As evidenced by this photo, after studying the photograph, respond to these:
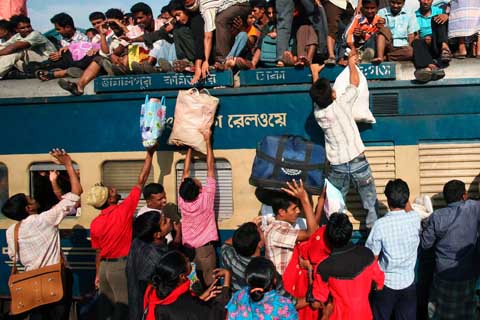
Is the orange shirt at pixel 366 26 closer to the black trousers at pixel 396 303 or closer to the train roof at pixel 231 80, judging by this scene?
the train roof at pixel 231 80

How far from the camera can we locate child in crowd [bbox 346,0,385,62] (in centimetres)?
664

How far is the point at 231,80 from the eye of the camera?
6703 mm

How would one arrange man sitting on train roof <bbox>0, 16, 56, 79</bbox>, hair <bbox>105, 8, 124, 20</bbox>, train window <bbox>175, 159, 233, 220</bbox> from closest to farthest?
1. train window <bbox>175, 159, 233, 220</bbox>
2. man sitting on train roof <bbox>0, 16, 56, 79</bbox>
3. hair <bbox>105, 8, 124, 20</bbox>

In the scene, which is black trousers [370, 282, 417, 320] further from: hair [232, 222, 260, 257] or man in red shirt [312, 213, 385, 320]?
hair [232, 222, 260, 257]

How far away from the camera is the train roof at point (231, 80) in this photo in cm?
627

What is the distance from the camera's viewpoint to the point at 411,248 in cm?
566

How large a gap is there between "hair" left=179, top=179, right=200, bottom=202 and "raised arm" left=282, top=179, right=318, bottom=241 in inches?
33.5

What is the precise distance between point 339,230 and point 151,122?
7.92 feet

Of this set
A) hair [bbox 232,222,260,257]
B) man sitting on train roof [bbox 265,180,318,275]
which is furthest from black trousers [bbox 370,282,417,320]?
hair [bbox 232,222,260,257]

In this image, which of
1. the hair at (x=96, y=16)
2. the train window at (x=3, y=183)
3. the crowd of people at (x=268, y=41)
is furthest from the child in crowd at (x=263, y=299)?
the hair at (x=96, y=16)

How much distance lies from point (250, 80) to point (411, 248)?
7.39 feet

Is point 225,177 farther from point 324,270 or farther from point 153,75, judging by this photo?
point 324,270

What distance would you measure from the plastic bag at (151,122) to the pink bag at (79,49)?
168 cm

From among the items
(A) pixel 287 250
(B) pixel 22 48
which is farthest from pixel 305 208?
(B) pixel 22 48
